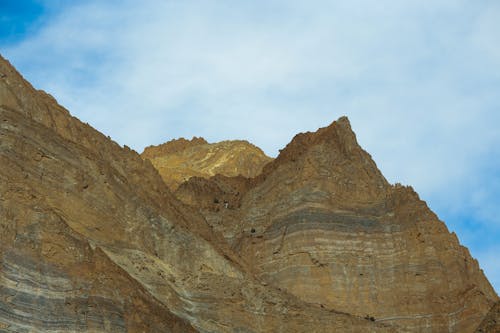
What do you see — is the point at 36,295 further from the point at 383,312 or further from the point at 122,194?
the point at 383,312

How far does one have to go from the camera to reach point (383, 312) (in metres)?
77.1

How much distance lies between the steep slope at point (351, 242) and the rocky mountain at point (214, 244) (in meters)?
0.10

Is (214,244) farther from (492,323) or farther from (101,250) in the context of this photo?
A: (492,323)

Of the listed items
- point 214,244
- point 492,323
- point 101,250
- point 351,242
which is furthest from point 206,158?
point 492,323

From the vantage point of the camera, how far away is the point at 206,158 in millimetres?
120312

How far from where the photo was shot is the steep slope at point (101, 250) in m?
52.6

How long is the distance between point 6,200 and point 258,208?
34.1 meters

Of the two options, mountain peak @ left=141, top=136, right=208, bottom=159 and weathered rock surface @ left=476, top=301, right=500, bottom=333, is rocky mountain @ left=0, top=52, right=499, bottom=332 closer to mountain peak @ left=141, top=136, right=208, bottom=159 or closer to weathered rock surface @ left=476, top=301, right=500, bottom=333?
weathered rock surface @ left=476, top=301, right=500, bottom=333

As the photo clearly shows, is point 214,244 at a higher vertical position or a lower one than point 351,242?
lower

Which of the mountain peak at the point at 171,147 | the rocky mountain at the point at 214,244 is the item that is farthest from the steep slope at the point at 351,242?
the mountain peak at the point at 171,147

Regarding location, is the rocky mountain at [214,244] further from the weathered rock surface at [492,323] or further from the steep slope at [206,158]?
the steep slope at [206,158]

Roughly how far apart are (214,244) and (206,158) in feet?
159

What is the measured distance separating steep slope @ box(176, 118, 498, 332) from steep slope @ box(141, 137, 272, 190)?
2225cm

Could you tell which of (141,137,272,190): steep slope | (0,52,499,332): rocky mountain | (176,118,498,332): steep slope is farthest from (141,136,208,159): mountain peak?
(176,118,498,332): steep slope
